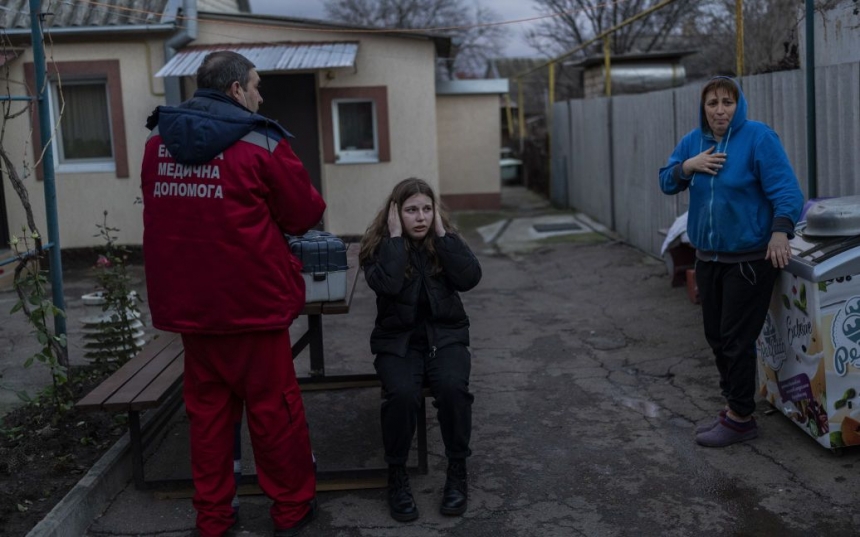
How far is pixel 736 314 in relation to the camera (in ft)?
14.6

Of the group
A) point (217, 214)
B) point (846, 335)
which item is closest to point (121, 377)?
point (217, 214)

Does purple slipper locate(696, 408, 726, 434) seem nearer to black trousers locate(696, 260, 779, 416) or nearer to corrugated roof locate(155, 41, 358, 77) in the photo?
black trousers locate(696, 260, 779, 416)

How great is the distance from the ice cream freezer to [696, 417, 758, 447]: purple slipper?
0.82 ft

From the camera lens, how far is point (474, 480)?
14.4 feet

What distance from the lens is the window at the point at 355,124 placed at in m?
12.8

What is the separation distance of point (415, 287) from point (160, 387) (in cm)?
125

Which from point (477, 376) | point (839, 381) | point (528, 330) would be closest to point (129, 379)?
point (477, 376)

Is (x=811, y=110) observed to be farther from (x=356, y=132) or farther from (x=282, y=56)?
(x=356, y=132)

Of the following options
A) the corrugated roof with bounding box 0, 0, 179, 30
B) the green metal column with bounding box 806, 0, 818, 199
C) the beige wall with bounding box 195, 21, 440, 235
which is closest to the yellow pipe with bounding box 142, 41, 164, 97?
the corrugated roof with bounding box 0, 0, 179, 30

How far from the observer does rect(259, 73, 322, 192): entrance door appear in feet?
43.3

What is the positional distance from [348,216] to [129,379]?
8.75m

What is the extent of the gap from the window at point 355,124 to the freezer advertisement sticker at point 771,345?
8660mm

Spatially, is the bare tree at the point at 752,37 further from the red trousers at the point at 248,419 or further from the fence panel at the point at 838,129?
the red trousers at the point at 248,419

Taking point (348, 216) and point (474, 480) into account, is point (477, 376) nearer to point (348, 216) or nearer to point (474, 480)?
point (474, 480)
